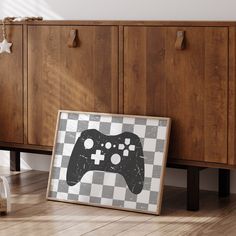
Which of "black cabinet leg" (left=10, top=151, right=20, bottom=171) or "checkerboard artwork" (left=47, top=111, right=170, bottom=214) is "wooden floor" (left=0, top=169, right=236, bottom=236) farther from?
"black cabinet leg" (left=10, top=151, right=20, bottom=171)

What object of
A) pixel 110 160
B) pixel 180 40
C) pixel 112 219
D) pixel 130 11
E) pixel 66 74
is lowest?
pixel 112 219

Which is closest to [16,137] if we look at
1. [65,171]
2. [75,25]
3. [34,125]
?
[34,125]

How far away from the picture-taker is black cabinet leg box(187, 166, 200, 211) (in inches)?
136

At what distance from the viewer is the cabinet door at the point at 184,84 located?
3348 millimetres

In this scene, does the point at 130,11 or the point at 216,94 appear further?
the point at 130,11

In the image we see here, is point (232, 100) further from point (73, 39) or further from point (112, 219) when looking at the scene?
point (73, 39)

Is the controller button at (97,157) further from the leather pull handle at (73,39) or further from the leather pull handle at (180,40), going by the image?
the leather pull handle at (180,40)

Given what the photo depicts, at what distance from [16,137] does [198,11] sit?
1.19 m

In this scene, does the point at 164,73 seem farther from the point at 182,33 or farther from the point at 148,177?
the point at 148,177

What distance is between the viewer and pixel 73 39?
145 inches

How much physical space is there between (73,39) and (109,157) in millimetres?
626

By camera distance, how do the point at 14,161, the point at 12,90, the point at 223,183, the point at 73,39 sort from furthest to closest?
the point at 14,161
the point at 12,90
the point at 223,183
the point at 73,39

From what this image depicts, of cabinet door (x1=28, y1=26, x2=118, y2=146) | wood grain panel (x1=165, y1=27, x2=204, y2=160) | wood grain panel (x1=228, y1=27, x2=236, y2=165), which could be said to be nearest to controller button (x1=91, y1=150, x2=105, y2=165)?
cabinet door (x1=28, y1=26, x2=118, y2=146)

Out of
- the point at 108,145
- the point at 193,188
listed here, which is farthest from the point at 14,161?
the point at 193,188
